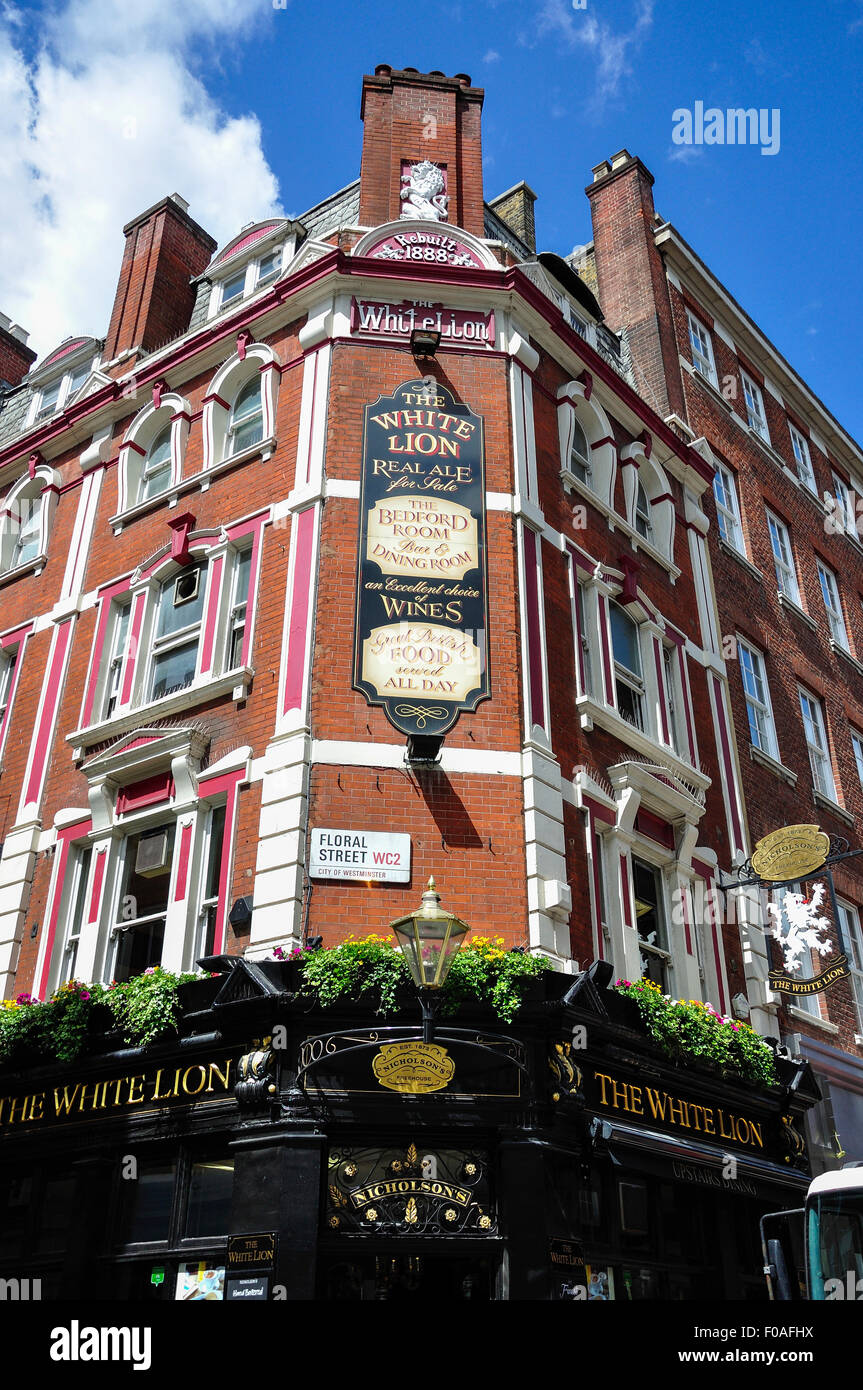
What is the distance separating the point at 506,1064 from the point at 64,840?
659cm

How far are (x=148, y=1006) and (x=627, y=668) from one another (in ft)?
25.5

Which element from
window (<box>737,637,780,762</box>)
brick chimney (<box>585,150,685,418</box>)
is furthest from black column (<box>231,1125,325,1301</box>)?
brick chimney (<box>585,150,685,418</box>)

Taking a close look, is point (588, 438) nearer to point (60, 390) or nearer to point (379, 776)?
point (379, 776)

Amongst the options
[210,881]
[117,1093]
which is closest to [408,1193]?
[117,1093]

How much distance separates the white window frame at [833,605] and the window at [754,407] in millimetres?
2990

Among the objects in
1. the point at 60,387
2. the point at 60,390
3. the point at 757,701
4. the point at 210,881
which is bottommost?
the point at 210,881

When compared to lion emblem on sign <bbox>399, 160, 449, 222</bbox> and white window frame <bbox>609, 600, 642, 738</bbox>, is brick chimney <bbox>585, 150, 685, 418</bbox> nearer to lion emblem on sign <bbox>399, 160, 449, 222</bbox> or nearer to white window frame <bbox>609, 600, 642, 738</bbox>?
lion emblem on sign <bbox>399, 160, 449, 222</bbox>

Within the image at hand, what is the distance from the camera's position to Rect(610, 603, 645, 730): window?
15.4 m

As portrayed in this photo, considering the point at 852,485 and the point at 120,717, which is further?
the point at 852,485

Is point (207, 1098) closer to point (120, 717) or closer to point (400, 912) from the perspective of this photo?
point (400, 912)

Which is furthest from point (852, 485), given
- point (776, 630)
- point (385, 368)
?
point (385, 368)

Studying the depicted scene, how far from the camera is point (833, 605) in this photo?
79.5 feet

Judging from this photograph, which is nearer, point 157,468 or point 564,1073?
point 564,1073
